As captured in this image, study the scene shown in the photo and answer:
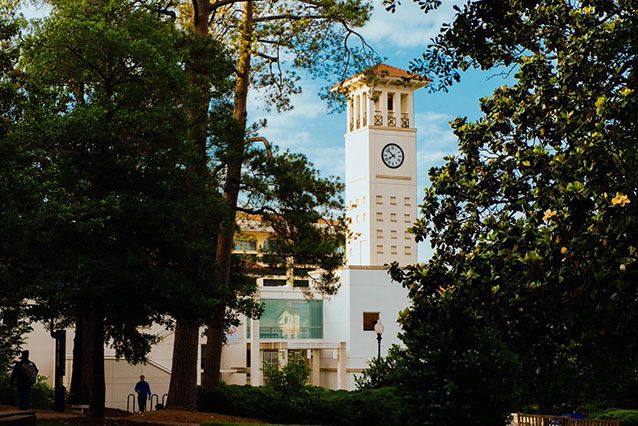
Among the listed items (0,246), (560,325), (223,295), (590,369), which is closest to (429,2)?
(560,325)

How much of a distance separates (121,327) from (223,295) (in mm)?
5650

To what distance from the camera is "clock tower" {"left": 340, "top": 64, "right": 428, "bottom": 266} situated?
318 feet

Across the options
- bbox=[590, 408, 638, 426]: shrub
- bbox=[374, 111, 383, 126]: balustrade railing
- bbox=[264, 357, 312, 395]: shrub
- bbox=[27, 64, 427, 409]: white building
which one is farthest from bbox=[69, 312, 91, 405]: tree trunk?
bbox=[374, 111, 383, 126]: balustrade railing

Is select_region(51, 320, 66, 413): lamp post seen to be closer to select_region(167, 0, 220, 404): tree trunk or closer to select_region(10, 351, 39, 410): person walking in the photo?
select_region(10, 351, 39, 410): person walking

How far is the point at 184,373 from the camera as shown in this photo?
2708cm

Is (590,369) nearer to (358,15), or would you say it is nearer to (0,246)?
(358,15)

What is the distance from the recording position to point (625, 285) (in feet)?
41.3

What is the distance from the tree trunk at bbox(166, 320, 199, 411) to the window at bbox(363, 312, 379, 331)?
4705 cm

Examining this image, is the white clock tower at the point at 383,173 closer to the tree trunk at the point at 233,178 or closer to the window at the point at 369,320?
the window at the point at 369,320

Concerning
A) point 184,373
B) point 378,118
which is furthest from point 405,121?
point 184,373

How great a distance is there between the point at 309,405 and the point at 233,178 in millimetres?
6799

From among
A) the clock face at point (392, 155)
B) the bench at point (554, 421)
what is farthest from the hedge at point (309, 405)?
the clock face at point (392, 155)

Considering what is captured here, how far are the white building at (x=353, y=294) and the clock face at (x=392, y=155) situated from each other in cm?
10

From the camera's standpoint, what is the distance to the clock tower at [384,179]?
97.1m
